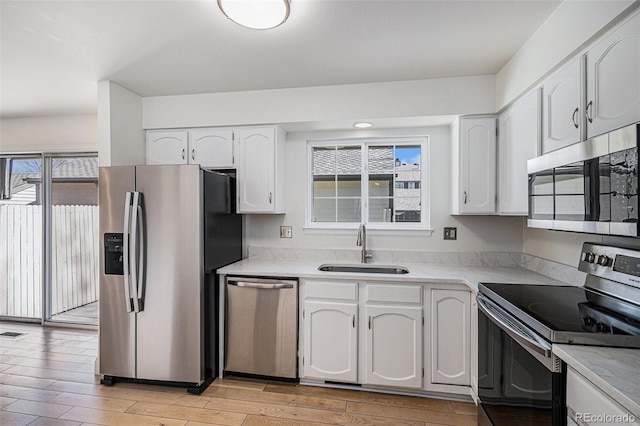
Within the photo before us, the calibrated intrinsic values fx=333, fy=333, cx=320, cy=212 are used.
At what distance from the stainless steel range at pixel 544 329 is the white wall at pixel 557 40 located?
3.26ft

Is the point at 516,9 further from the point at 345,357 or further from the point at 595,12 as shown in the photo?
the point at 345,357

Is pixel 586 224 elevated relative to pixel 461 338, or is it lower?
elevated

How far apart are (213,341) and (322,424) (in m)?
1.04

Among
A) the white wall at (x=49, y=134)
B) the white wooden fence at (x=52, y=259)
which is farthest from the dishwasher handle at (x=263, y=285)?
the white wall at (x=49, y=134)

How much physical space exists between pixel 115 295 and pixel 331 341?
1687 millimetres

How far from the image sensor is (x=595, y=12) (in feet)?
4.76

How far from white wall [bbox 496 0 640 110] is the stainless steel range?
3.26ft

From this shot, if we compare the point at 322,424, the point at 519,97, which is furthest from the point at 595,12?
the point at 322,424

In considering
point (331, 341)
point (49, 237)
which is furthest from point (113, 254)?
point (49, 237)

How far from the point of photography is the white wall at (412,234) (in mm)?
2936

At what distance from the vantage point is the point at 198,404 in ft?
7.68

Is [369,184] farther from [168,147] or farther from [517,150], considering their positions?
[168,147]

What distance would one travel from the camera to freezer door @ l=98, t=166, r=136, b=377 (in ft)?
8.29

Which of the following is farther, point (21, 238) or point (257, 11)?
point (21, 238)
